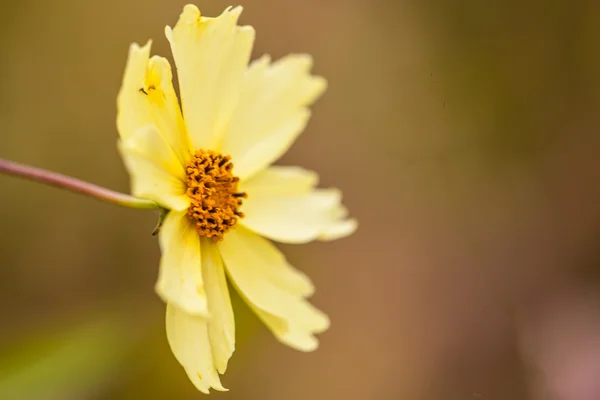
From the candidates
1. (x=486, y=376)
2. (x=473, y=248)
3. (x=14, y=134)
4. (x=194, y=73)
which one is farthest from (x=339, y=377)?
(x=194, y=73)

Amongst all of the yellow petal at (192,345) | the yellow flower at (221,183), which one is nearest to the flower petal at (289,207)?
the yellow flower at (221,183)

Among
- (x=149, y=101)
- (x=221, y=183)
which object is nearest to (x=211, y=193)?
(x=221, y=183)

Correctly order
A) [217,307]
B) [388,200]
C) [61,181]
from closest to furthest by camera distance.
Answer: [61,181], [217,307], [388,200]

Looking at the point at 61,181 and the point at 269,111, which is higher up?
the point at 269,111

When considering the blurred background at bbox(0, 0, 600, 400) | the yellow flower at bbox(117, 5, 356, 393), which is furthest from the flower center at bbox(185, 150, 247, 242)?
the blurred background at bbox(0, 0, 600, 400)

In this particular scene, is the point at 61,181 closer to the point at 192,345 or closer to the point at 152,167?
the point at 152,167
